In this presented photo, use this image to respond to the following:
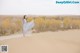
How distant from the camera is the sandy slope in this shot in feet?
5.86

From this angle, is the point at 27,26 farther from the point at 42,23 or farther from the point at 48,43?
the point at 48,43

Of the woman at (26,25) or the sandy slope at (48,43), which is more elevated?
the woman at (26,25)

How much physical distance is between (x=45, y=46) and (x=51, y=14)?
325mm

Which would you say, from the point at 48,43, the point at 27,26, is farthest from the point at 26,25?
the point at 48,43

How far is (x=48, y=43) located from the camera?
1.80 metres

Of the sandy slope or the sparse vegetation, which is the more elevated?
the sparse vegetation

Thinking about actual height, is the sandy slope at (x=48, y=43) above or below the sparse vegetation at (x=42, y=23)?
below

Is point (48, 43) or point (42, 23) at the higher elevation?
point (42, 23)

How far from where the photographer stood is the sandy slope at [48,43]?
70.3 inches

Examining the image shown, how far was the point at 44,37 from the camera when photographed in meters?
1.80

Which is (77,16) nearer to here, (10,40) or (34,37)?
(34,37)
